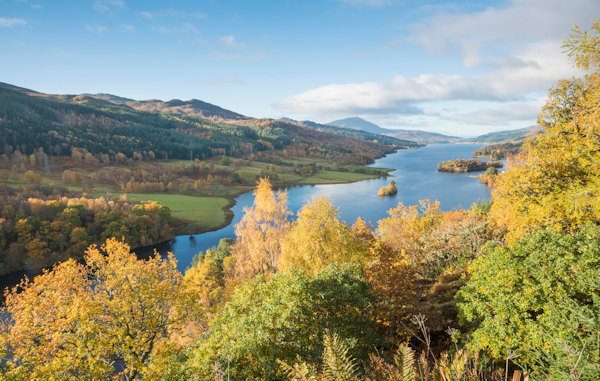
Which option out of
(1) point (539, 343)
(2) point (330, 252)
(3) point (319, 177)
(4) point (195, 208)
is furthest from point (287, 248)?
(3) point (319, 177)

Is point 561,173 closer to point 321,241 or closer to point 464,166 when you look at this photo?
point 321,241

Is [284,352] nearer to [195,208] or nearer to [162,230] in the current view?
[162,230]

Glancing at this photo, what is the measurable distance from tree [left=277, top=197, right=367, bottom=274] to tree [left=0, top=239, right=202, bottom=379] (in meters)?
9.07

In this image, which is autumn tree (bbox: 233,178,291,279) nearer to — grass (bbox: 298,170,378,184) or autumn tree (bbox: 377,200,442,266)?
autumn tree (bbox: 377,200,442,266)

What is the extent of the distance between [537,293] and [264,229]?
28.9 m

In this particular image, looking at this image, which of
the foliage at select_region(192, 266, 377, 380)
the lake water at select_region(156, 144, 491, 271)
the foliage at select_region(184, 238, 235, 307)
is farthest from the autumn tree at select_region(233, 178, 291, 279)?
the lake water at select_region(156, 144, 491, 271)

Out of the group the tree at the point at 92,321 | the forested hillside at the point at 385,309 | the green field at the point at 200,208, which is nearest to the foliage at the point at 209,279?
the tree at the point at 92,321

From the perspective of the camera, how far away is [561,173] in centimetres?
1458

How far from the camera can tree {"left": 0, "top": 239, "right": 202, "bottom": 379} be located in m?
13.3

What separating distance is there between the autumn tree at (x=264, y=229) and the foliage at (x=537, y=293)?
82.5ft

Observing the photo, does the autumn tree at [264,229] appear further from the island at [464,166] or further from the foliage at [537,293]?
the island at [464,166]

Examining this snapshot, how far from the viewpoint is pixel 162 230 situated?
81.6 meters

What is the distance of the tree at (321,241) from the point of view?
75.5 ft

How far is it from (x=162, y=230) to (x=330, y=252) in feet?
236
